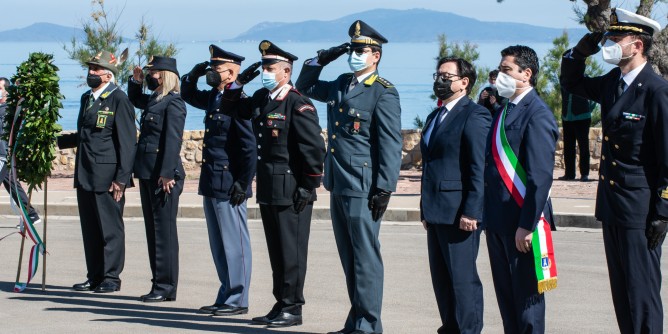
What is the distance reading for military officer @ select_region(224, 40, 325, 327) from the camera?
8.92 metres

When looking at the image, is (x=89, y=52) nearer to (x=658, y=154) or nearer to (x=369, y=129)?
(x=369, y=129)

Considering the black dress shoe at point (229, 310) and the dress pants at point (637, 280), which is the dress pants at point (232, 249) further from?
the dress pants at point (637, 280)

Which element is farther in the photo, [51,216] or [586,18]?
[586,18]

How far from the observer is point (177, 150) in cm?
1012

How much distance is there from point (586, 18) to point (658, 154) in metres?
15.0

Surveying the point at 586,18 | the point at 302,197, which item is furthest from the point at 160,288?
the point at 586,18

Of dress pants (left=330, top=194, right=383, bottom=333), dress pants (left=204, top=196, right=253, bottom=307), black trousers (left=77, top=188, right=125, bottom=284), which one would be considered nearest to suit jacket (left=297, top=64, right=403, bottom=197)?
dress pants (left=330, top=194, right=383, bottom=333)

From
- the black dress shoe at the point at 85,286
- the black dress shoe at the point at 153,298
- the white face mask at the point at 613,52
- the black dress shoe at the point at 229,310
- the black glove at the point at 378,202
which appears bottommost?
the black dress shoe at the point at 85,286

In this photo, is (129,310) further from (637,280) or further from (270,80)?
(637,280)

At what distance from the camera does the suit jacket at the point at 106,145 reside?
10602 millimetres

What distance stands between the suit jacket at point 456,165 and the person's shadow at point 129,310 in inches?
64.4

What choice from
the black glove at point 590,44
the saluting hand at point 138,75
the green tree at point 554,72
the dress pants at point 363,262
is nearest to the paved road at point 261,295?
the dress pants at point 363,262

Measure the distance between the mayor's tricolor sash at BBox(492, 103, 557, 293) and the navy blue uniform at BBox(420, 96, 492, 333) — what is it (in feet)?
1.48

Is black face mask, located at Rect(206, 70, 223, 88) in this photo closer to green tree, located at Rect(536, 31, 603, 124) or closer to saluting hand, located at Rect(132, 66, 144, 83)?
saluting hand, located at Rect(132, 66, 144, 83)
